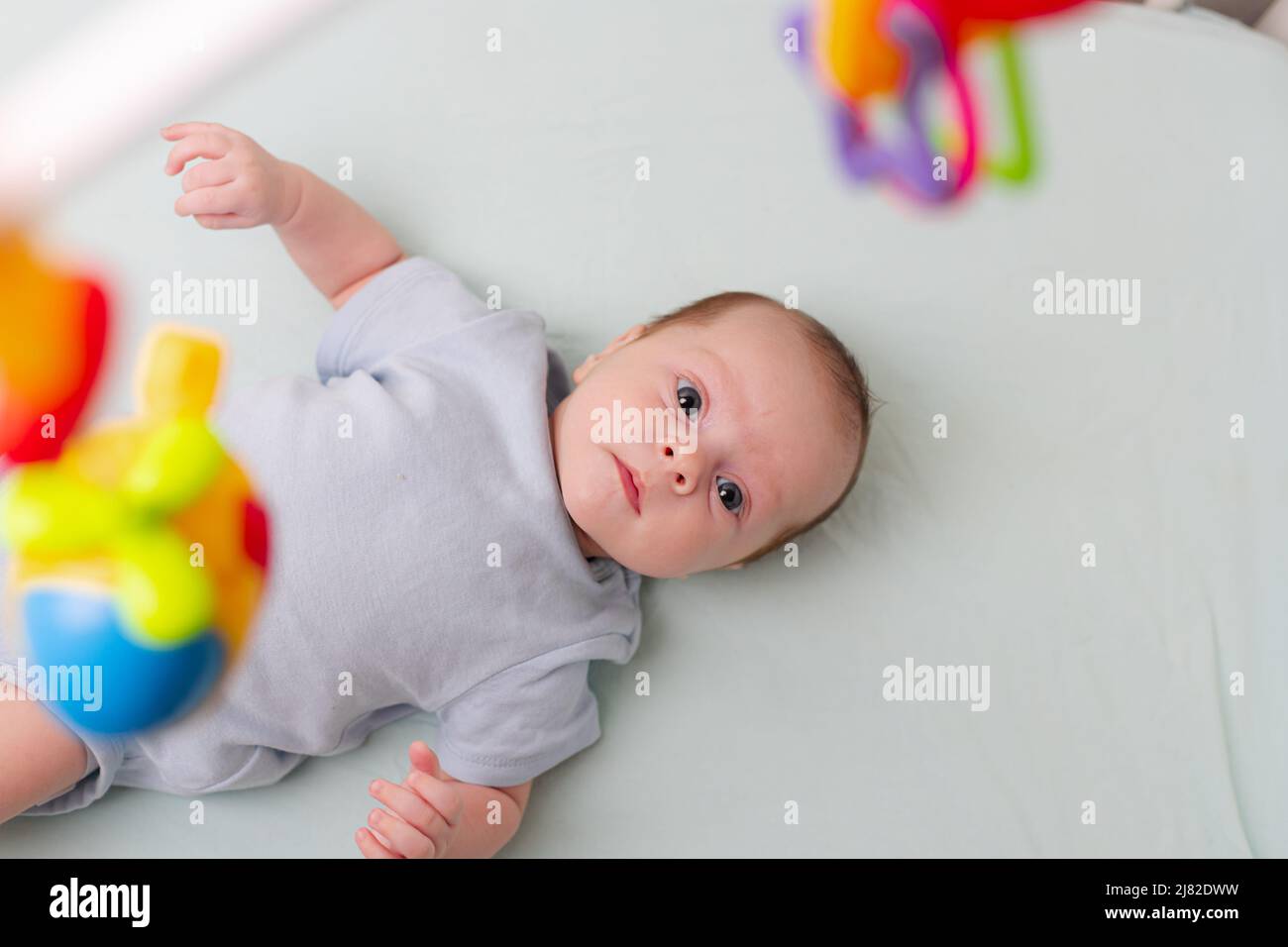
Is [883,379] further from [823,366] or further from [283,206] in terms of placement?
[283,206]

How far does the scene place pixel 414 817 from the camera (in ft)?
3.25

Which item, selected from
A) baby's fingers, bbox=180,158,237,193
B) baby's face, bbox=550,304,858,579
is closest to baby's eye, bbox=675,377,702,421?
baby's face, bbox=550,304,858,579

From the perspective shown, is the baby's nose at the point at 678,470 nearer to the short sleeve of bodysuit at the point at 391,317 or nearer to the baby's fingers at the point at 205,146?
the short sleeve of bodysuit at the point at 391,317

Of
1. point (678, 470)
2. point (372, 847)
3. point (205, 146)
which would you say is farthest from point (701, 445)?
point (205, 146)

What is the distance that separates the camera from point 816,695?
1193mm

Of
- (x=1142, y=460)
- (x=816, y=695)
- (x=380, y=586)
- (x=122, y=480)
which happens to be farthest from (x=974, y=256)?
(x=122, y=480)

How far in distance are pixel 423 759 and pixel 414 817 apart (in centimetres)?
5

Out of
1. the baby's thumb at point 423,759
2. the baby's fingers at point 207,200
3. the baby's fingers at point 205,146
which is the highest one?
the baby's fingers at point 205,146

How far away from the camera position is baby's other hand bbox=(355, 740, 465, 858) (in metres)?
0.98

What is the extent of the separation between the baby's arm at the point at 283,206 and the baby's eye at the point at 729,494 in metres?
0.46

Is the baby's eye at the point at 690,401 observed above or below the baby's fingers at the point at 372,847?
above

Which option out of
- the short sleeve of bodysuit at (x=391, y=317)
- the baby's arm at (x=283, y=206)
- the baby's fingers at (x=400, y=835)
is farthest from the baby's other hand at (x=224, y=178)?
the baby's fingers at (x=400, y=835)

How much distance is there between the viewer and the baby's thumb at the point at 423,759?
101cm
